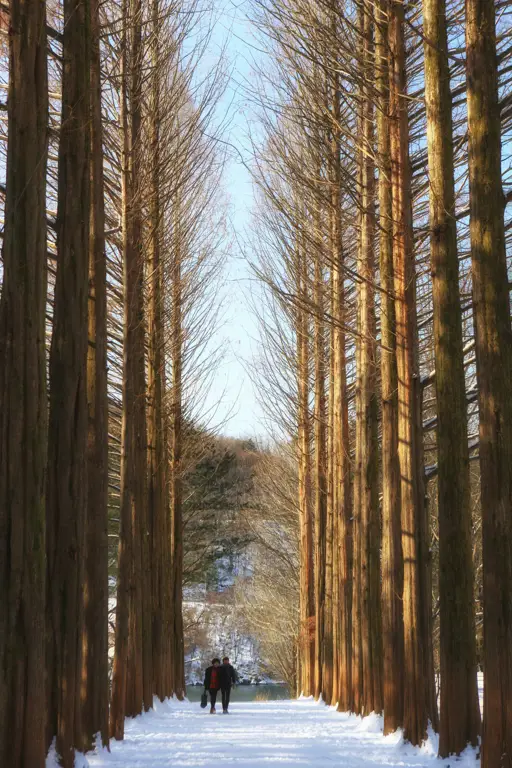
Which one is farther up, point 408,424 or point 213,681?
point 408,424

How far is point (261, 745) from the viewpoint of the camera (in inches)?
397

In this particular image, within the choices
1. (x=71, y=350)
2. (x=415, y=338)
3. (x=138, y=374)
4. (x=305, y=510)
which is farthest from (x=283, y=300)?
(x=305, y=510)

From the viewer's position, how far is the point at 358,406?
14.0 metres

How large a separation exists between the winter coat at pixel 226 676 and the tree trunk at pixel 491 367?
13005mm

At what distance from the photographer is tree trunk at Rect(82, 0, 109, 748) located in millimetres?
8961

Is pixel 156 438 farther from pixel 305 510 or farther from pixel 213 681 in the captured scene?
pixel 305 510

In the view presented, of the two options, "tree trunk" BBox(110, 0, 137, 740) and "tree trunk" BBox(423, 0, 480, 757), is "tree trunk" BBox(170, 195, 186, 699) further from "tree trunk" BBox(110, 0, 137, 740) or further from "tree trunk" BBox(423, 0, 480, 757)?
"tree trunk" BBox(423, 0, 480, 757)

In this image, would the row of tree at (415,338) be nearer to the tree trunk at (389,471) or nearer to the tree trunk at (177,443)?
the tree trunk at (389,471)

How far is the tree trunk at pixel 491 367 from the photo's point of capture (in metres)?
6.05

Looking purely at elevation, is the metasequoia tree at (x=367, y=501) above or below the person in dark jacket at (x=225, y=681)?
above

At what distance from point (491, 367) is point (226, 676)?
13809mm

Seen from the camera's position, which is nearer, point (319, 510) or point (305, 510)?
point (319, 510)

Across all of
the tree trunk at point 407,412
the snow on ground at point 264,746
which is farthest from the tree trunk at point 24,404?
the tree trunk at point 407,412

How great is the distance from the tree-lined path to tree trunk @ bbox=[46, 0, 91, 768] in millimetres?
1120
